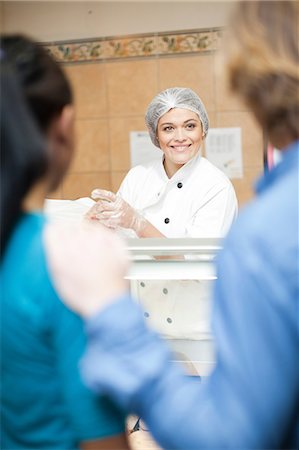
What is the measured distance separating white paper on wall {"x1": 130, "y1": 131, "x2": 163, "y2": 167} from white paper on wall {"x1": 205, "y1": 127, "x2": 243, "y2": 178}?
272mm

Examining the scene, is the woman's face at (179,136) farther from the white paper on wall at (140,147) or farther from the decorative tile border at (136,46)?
the decorative tile border at (136,46)

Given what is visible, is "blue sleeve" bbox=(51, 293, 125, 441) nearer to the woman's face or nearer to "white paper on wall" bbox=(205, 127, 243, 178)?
the woman's face

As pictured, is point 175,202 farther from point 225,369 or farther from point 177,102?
point 225,369

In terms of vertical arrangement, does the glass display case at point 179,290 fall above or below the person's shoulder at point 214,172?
below

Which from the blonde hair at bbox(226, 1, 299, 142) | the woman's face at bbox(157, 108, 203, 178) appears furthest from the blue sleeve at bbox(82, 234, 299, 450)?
the woman's face at bbox(157, 108, 203, 178)

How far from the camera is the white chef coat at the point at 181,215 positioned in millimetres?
1277

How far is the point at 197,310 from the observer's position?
4.26 feet

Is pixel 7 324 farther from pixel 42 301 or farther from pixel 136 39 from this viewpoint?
pixel 136 39

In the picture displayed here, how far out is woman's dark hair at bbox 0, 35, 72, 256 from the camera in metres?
0.55

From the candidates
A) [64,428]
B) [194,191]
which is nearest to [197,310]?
[194,191]

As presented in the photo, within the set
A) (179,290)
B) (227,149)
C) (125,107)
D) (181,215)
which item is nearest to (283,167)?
(179,290)

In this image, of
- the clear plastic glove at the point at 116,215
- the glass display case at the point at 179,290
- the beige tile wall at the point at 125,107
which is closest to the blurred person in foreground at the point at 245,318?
the glass display case at the point at 179,290

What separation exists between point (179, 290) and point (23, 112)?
0.78 metres

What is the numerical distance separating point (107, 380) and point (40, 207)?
21 centimetres
